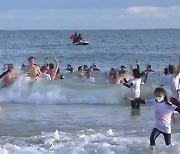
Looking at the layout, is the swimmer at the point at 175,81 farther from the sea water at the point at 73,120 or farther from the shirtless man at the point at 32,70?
the shirtless man at the point at 32,70

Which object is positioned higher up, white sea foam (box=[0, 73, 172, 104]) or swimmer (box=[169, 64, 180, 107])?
swimmer (box=[169, 64, 180, 107])

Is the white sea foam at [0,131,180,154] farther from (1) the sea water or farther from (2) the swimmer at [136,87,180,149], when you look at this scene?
(2) the swimmer at [136,87,180,149]

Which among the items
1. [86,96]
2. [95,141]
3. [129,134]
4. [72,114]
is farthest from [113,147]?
[86,96]

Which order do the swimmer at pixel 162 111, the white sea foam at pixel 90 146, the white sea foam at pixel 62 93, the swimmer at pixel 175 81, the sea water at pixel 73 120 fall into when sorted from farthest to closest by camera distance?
the white sea foam at pixel 62 93 → the swimmer at pixel 175 81 → the sea water at pixel 73 120 → the white sea foam at pixel 90 146 → the swimmer at pixel 162 111

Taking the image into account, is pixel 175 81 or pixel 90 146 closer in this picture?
pixel 90 146

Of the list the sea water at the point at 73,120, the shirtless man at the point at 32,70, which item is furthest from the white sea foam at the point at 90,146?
the shirtless man at the point at 32,70

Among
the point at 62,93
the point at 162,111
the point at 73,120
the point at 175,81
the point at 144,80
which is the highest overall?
the point at 175,81

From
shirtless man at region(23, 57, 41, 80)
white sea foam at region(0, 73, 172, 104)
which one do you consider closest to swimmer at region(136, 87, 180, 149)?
white sea foam at region(0, 73, 172, 104)

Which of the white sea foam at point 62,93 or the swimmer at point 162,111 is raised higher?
the swimmer at point 162,111

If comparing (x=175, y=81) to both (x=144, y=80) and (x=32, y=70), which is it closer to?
(x=32, y=70)

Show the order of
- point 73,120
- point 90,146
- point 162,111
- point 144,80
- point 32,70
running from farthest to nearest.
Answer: point 144,80, point 32,70, point 73,120, point 90,146, point 162,111

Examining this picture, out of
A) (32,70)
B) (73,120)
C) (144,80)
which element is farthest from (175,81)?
(144,80)

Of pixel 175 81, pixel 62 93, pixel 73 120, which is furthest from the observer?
pixel 62 93

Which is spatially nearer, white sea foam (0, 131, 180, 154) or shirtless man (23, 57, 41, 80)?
white sea foam (0, 131, 180, 154)
